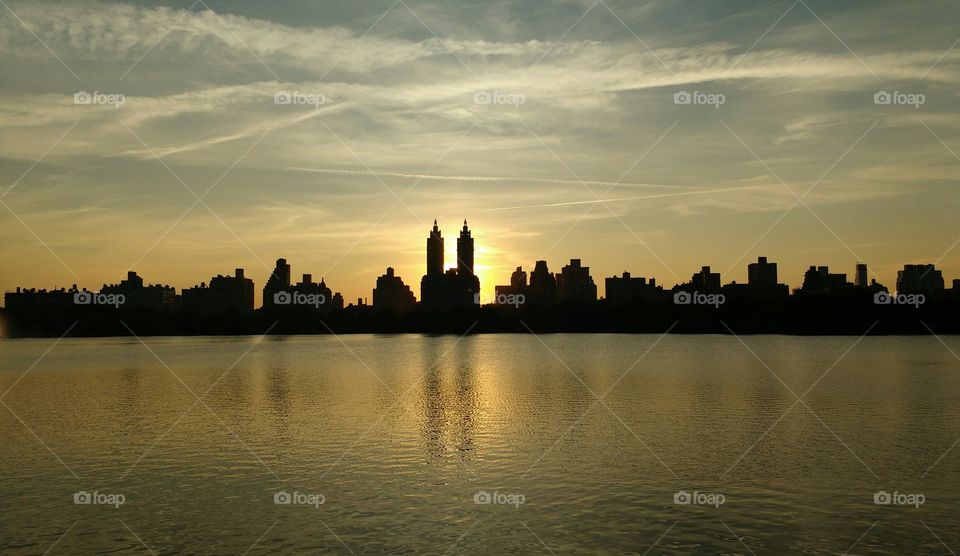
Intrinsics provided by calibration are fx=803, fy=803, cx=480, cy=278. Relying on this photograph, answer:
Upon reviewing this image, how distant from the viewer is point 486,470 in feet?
144

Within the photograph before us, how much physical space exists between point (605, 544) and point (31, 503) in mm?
25669

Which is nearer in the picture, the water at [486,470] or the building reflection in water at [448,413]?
the water at [486,470]

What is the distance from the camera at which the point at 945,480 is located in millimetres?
39781

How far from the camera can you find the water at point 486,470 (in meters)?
30.9

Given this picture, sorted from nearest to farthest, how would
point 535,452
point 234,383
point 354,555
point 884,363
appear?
point 354,555
point 535,452
point 234,383
point 884,363

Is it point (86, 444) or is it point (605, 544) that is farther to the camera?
point (86, 444)

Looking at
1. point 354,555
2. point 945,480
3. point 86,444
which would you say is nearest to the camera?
point 354,555

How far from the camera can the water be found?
3091 centimetres

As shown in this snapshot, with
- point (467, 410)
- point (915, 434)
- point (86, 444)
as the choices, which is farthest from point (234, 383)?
point (915, 434)

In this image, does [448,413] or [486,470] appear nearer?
[486,470]

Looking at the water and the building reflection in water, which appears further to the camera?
the building reflection in water

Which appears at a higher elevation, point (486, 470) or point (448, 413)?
point (448, 413)

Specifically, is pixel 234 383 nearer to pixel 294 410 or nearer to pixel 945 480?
pixel 294 410

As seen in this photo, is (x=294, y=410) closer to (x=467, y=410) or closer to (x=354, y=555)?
(x=467, y=410)
